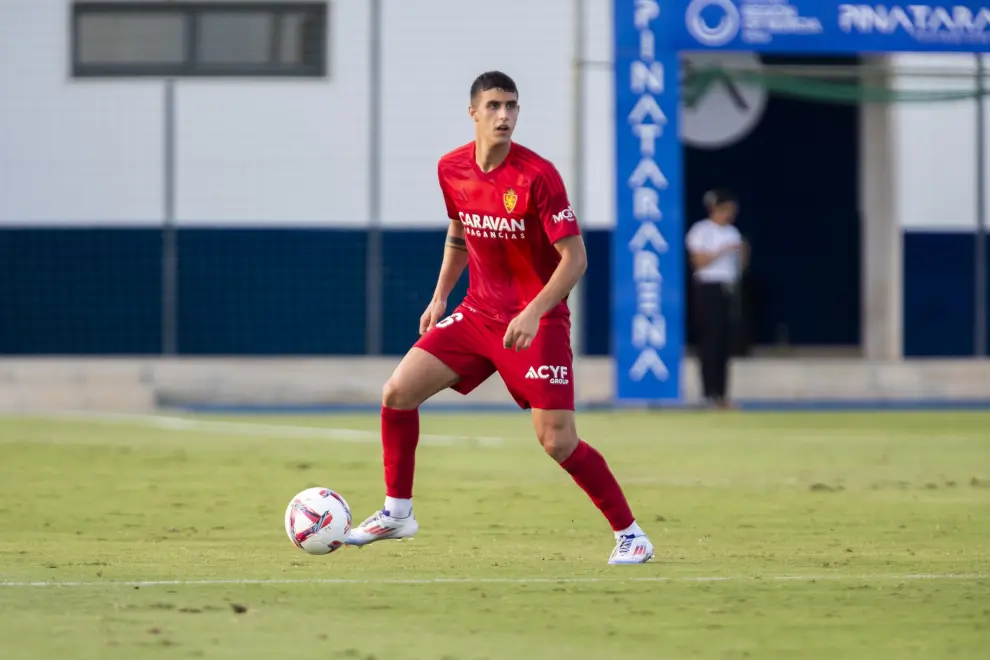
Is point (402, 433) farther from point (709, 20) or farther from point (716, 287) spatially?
point (709, 20)

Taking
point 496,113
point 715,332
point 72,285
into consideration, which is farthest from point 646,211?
point 496,113

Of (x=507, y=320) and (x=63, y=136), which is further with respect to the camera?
(x=63, y=136)

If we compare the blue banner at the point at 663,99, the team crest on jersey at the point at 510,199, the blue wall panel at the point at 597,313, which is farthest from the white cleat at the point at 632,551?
the blue wall panel at the point at 597,313

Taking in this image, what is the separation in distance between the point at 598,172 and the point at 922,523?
14.4m

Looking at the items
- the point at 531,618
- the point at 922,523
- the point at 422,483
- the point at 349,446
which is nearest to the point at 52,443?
the point at 349,446

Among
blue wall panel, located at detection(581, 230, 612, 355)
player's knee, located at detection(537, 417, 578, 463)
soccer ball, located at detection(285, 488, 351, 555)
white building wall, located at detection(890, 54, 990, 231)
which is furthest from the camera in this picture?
white building wall, located at detection(890, 54, 990, 231)

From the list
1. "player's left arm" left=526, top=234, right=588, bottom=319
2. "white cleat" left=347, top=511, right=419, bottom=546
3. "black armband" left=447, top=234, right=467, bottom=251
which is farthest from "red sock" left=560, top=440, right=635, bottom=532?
"black armband" left=447, top=234, right=467, bottom=251

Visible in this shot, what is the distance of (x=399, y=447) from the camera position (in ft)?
29.2

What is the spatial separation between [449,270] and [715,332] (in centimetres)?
1118

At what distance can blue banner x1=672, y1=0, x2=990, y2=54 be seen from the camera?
20.5 metres

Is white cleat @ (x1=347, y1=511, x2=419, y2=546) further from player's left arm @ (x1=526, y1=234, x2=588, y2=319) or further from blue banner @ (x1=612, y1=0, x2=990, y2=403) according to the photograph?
blue banner @ (x1=612, y1=0, x2=990, y2=403)

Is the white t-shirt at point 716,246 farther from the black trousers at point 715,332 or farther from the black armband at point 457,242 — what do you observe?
the black armband at point 457,242

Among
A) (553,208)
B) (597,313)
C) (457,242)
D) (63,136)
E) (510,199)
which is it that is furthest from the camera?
(597,313)

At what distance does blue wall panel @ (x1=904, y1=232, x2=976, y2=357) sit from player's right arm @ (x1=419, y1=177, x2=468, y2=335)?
54.2ft
